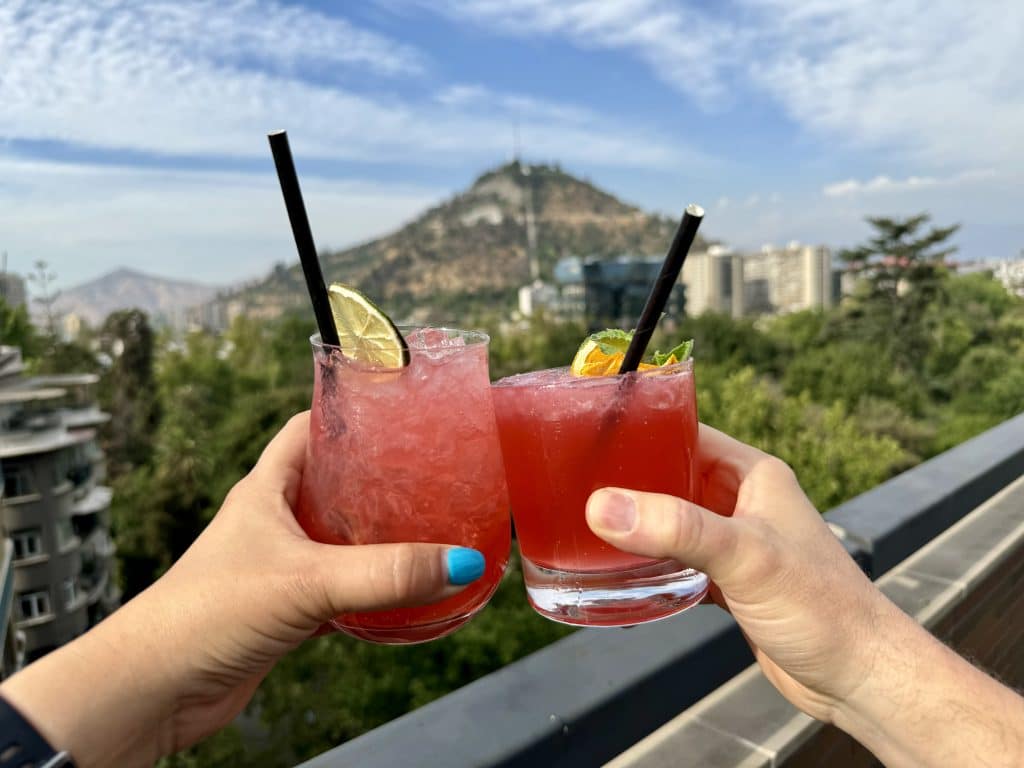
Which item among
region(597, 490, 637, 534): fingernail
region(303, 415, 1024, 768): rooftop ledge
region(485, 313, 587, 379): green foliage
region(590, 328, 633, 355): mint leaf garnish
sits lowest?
region(485, 313, 587, 379): green foliage

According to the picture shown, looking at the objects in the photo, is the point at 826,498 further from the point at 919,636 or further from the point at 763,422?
the point at 919,636

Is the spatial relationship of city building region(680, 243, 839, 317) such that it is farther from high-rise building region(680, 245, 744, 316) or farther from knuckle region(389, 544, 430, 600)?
knuckle region(389, 544, 430, 600)

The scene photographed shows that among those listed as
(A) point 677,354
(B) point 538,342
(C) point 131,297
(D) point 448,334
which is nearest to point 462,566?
(D) point 448,334

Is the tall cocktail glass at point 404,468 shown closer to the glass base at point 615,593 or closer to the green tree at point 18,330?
the glass base at point 615,593

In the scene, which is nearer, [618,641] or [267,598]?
[267,598]

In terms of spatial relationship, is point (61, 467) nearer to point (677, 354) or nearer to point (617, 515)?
point (677, 354)

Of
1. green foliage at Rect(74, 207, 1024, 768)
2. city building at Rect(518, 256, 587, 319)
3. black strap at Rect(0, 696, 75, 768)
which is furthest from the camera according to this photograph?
city building at Rect(518, 256, 587, 319)

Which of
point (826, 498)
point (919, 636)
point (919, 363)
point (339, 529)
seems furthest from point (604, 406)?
point (919, 363)

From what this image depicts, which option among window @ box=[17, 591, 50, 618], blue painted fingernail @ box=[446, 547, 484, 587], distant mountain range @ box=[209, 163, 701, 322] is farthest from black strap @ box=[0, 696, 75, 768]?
distant mountain range @ box=[209, 163, 701, 322]
